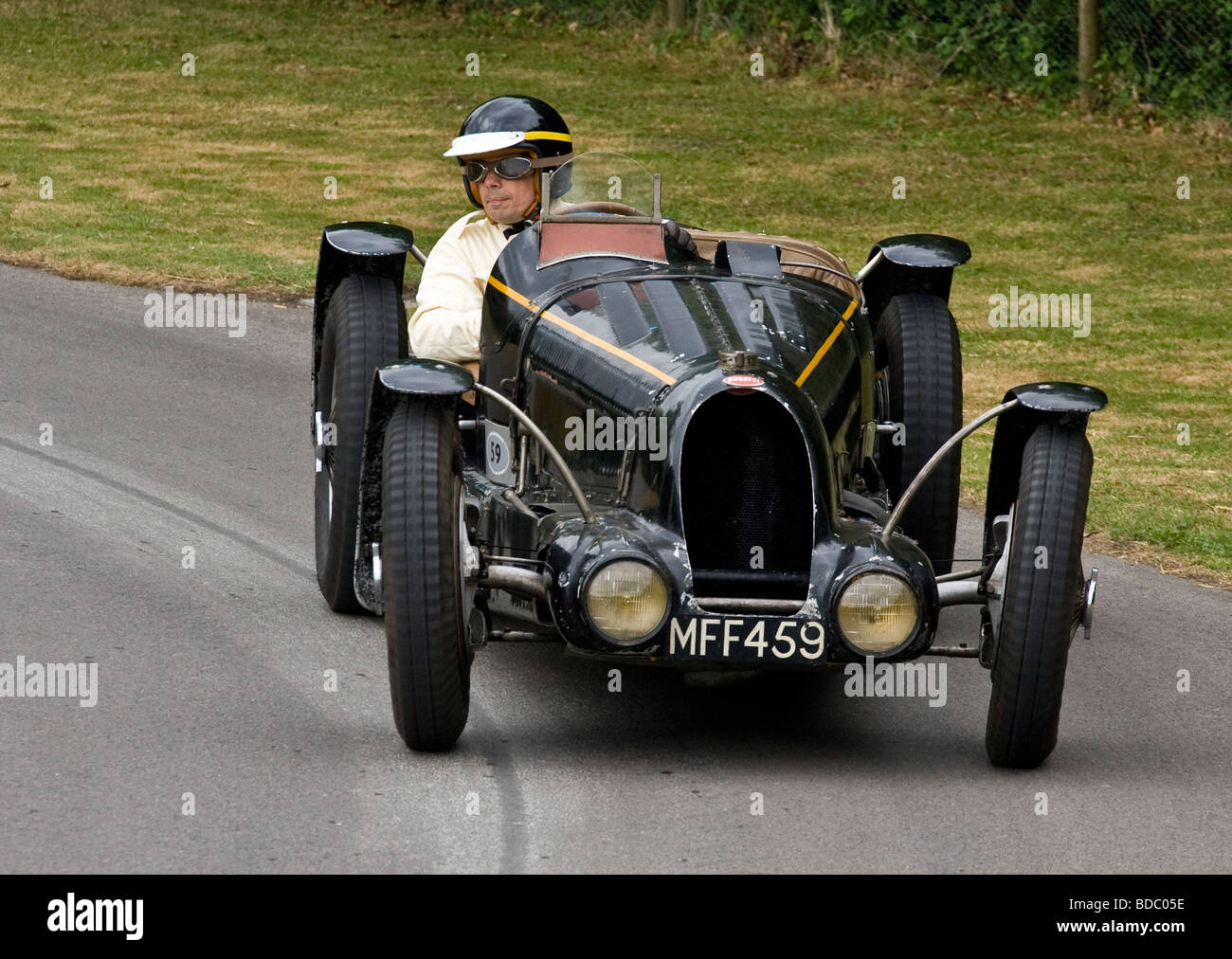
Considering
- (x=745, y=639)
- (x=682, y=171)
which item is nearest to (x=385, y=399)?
(x=745, y=639)

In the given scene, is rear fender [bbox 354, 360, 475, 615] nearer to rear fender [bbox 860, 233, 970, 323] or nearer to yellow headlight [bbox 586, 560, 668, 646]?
yellow headlight [bbox 586, 560, 668, 646]

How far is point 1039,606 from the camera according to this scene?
5.07 metres

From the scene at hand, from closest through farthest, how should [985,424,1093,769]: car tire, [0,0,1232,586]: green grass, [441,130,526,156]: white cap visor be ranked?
[985,424,1093,769]: car tire → [441,130,526,156]: white cap visor → [0,0,1232,586]: green grass

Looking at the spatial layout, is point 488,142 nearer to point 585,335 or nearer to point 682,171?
point 585,335

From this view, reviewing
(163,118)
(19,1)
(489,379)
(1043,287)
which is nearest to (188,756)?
(489,379)

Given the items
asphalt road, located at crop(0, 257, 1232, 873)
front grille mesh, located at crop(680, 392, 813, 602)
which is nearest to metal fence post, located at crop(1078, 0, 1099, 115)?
asphalt road, located at crop(0, 257, 1232, 873)

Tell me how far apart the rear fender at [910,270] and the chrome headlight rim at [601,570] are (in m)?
2.34

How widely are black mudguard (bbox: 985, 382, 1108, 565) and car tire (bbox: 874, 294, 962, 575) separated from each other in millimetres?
556

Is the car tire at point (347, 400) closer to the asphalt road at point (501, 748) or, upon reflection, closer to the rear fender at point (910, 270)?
the asphalt road at point (501, 748)

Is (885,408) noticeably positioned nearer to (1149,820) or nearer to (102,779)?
(1149,820)

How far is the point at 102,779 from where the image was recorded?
16.8 feet

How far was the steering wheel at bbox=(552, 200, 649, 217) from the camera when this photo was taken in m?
6.78

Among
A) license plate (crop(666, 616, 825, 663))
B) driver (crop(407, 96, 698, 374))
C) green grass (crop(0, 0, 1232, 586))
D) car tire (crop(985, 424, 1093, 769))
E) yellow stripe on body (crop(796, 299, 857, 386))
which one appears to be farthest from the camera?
green grass (crop(0, 0, 1232, 586))

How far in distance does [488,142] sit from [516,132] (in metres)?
0.11
